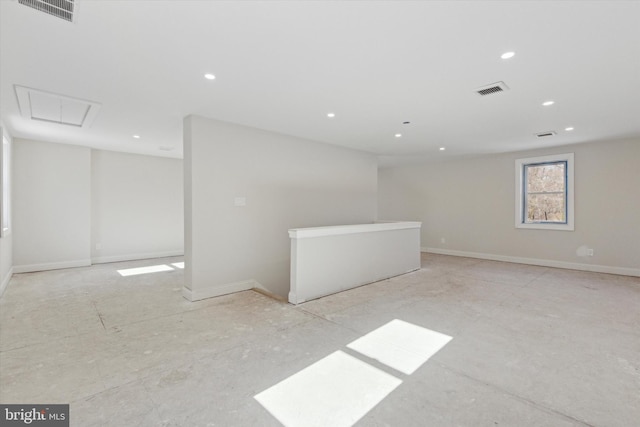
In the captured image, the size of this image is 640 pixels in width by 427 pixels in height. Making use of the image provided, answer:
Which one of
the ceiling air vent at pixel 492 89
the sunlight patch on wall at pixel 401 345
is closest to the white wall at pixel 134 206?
the sunlight patch on wall at pixel 401 345

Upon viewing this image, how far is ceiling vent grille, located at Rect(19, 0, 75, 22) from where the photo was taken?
1.75 meters

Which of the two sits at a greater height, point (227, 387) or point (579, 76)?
point (579, 76)

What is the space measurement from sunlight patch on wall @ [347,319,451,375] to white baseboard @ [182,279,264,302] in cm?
217

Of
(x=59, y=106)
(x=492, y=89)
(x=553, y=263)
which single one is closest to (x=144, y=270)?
(x=59, y=106)

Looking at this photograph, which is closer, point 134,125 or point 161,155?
point 134,125

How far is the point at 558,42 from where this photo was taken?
2.17 meters

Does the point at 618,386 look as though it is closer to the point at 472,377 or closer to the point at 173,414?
the point at 472,377

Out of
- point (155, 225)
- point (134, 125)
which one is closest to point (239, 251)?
point (134, 125)

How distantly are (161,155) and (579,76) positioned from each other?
745 centimetres

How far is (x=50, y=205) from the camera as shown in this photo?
18.3 ft

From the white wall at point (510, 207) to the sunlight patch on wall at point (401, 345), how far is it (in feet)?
16.0

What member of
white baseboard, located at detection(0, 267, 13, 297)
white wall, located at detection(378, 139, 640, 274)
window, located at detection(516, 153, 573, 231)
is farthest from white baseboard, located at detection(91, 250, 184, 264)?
window, located at detection(516, 153, 573, 231)

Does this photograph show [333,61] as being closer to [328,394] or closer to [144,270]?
[328,394]

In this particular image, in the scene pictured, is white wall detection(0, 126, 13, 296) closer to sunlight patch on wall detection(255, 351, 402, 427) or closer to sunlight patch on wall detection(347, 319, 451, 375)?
sunlight patch on wall detection(255, 351, 402, 427)
